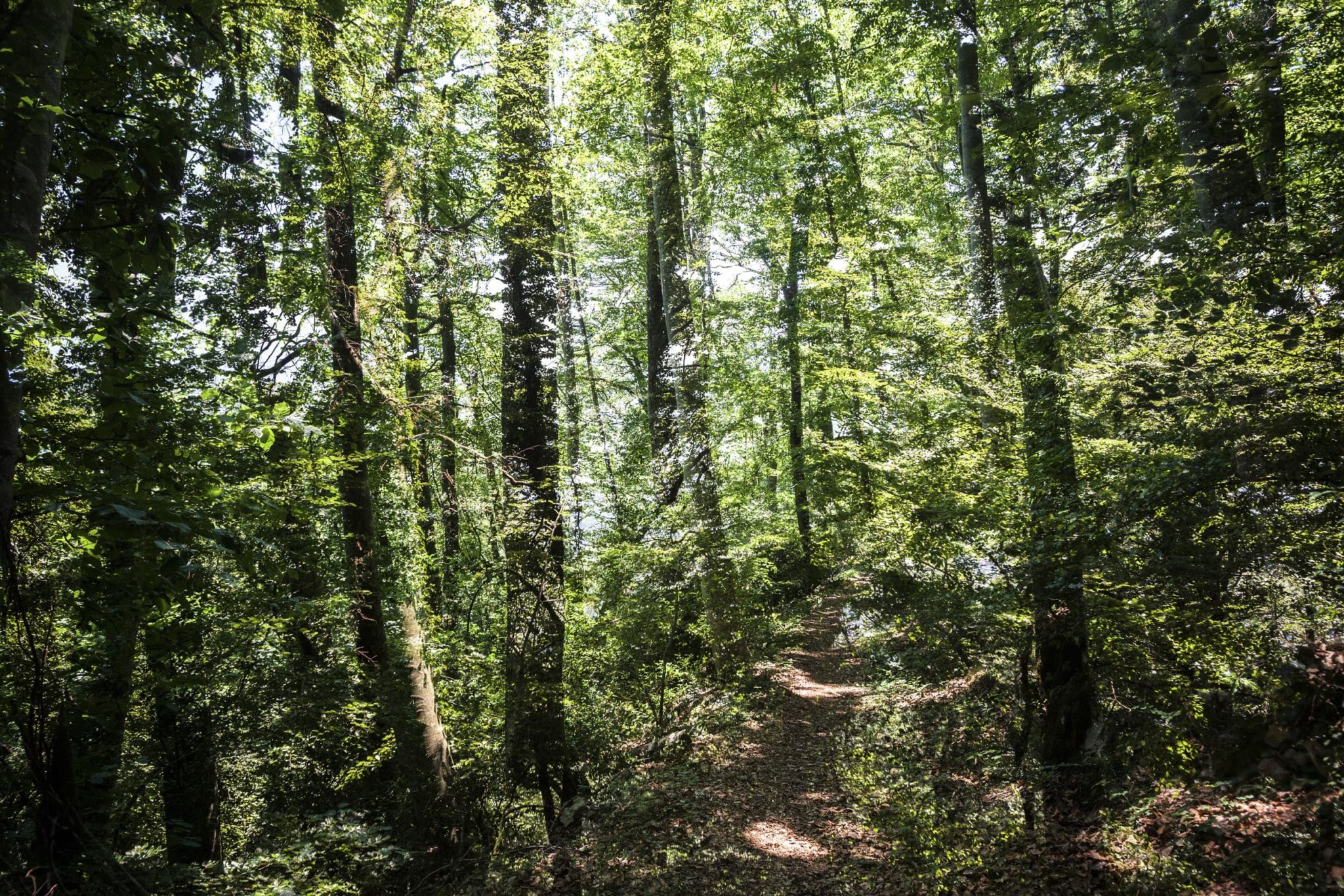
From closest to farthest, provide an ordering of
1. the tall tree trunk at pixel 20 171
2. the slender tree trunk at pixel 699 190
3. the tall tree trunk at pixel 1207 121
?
the tall tree trunk at pixel 20 171
the tall tree trunk at pixel 1207 121
the slender tree trunk at pixel 699 190

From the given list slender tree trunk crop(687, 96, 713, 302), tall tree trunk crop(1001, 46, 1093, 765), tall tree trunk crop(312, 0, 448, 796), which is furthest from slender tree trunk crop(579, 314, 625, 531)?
tall tree trunk crop(1001, 46, 1093, 765)

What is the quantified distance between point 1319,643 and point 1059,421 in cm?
232

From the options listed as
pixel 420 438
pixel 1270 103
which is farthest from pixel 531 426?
pixel 1270 103

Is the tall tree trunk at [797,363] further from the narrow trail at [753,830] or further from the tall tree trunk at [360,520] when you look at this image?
the tall tree trunk at [360,520]

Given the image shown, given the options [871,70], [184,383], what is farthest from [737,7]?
[184,383]

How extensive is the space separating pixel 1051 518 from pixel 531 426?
4.97 m

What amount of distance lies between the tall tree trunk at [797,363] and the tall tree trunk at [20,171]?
12916 millimetres

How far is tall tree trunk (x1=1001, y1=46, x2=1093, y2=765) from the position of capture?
5.45m

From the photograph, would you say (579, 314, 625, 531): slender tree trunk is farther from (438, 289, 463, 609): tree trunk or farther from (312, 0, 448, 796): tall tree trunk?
(312, 0, 448, 796): tall tree trunk

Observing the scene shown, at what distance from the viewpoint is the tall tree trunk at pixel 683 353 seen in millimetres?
9805

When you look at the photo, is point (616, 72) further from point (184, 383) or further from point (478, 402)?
point (184, 383)

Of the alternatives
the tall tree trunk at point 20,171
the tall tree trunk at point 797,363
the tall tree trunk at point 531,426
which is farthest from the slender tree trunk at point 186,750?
the tall tree trunk at point 797,363

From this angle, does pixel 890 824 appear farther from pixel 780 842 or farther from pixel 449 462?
pixel 449 462

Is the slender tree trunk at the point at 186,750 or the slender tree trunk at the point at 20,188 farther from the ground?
the slender tree trunk at the point at 20,188
